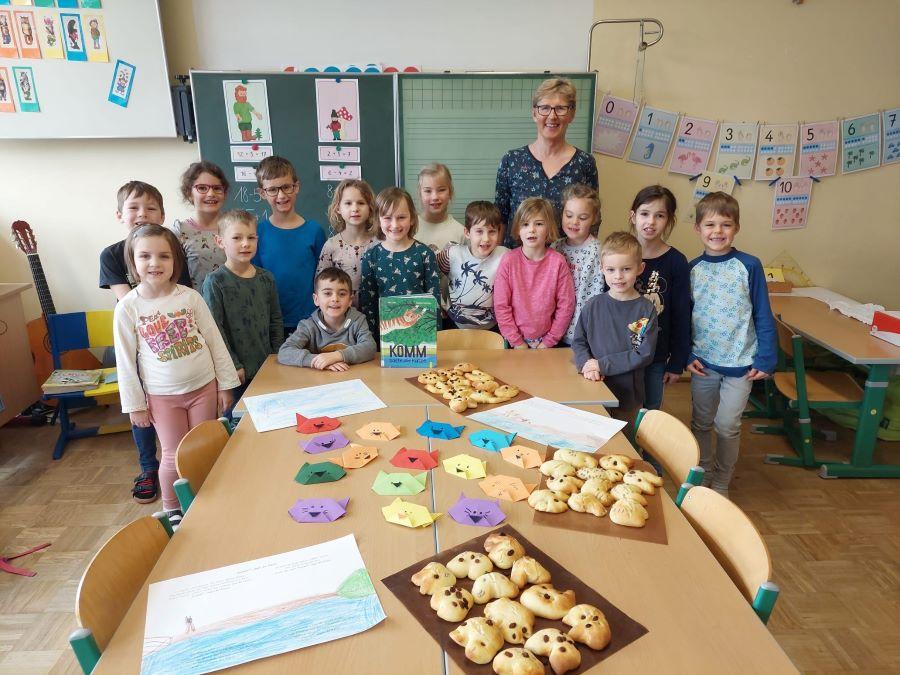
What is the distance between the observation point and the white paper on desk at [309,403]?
1.58 m

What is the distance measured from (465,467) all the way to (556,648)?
1.77ft

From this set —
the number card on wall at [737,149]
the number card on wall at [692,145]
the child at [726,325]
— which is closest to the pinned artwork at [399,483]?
the child at [726,325]

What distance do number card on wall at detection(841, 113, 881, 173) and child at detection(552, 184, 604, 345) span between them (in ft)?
7.87

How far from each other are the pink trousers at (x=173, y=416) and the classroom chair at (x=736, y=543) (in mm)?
1586

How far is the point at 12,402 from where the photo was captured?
295 cm

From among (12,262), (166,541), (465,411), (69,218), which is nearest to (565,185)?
(465,411)

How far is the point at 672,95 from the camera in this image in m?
3.40

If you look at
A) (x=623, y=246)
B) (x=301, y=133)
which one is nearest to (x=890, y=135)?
(x=623, y=246)

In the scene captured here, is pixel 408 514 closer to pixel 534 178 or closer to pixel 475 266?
pixel 475 266

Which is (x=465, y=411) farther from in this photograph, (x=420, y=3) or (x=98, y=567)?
(x=420, y=3)

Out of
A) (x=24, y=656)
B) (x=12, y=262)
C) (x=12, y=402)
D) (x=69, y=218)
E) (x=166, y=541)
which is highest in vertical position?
(x=69, y=218)

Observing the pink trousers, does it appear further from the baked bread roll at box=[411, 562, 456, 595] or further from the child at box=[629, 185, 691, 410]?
the child at box=[629, 185, 691, 410]

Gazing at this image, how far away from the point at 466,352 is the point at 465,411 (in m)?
0.55

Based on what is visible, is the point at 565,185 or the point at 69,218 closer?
the point at 565,185
